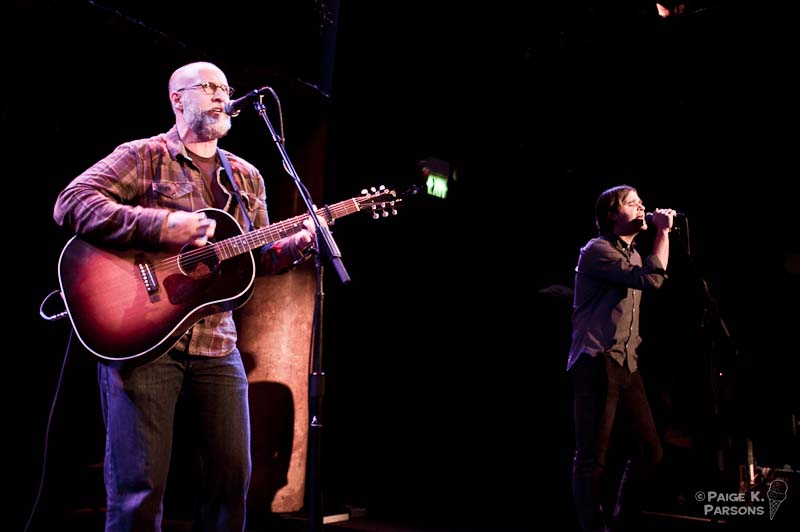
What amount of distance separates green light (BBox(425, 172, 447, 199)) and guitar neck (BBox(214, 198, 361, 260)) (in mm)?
4760

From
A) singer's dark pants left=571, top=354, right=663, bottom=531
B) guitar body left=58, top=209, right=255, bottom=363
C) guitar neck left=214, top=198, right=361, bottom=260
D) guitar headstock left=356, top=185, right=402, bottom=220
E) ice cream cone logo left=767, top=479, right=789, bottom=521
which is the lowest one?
ice cream cone logo left=767, top=479, right=789, bottom=521

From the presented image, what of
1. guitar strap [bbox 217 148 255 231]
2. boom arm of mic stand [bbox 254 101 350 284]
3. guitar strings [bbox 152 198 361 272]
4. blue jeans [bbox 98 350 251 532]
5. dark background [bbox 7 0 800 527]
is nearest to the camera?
blue jeans [bbox 98 350 251 532]

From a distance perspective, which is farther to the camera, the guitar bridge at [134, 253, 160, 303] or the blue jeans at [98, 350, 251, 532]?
the guitar bridge at [134, 253, 160, 303]

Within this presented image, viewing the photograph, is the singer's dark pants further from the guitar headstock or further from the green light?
the green light

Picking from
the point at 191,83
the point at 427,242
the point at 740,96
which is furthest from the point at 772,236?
the point at 191,83

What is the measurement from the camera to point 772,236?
26.1 ft

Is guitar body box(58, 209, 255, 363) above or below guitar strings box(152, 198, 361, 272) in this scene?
below

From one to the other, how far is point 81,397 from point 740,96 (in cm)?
674

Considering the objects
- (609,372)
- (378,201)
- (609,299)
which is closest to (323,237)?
(378,201)

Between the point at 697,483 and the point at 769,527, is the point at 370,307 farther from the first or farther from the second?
the point at 769,527

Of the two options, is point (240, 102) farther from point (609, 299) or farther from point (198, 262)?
point (609, 299)

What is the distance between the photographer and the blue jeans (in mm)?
2412

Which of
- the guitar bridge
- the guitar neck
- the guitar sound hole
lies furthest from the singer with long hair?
the guitar bridge

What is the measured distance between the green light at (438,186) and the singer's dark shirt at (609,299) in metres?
3.56
